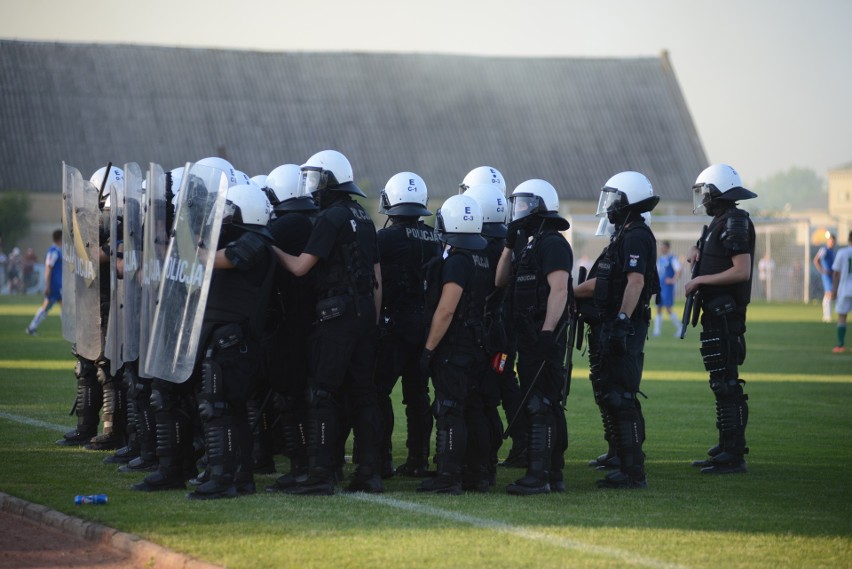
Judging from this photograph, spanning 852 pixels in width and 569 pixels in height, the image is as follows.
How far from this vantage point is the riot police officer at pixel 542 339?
9.25m

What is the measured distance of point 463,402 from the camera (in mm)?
9289

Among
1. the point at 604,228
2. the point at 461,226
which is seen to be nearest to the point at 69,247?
the point at 461,226

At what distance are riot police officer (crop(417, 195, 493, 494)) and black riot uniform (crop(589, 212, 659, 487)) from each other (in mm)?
1086

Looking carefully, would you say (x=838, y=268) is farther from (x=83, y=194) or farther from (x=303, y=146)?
(x=303, y=146)

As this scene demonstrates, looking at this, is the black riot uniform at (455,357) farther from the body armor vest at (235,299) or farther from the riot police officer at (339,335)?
the body armor vest at (235,299)

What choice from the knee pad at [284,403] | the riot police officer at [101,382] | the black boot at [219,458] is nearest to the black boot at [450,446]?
the knee pad at [284,403]

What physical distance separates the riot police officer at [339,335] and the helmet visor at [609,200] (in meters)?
2.12

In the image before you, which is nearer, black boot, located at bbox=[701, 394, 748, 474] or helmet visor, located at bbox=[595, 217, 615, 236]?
black boot, located at bbox=[701, 394, 748, 474]

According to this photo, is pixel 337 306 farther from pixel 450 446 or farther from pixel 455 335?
pixel 450 446

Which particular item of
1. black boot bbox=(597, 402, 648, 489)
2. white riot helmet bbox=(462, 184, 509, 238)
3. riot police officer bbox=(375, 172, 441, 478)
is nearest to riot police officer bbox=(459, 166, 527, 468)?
white riot helmet bbox=(462, 184, 509, 238)

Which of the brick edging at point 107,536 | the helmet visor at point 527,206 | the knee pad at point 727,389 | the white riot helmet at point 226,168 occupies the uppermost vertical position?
the white riot helmet at point 226,168

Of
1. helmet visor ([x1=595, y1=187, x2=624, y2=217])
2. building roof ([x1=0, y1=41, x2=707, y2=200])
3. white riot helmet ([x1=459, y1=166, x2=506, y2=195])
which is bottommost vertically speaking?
helmet visor ([x1=595, y1=187, x2=624, y2=217])

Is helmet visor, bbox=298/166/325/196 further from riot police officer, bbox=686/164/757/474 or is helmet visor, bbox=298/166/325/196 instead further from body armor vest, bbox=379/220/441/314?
riot police officer, bbox=686/164/757/474

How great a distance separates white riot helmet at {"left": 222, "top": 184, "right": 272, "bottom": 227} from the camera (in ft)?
29.3
